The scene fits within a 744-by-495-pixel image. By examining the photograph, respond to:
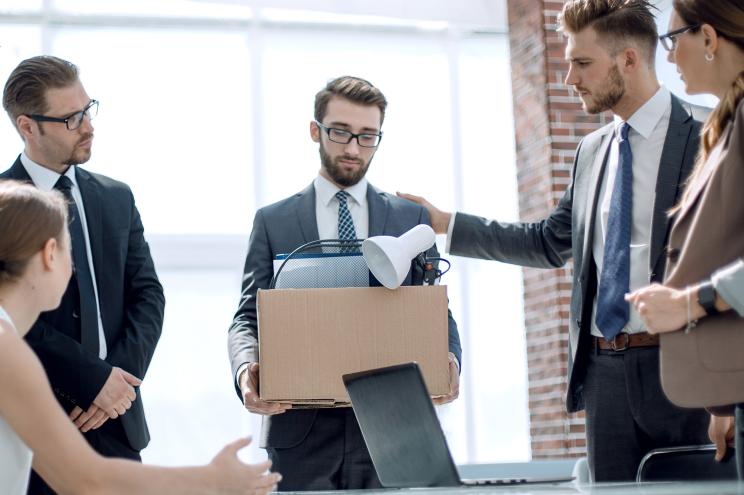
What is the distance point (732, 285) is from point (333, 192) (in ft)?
4.49

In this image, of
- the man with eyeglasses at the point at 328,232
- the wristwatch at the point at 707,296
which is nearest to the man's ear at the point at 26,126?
the man with eyeglasses at the point at 328,232

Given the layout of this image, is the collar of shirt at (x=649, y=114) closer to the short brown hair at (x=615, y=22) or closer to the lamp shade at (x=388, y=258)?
the short brown hair at (x=615, y=22)

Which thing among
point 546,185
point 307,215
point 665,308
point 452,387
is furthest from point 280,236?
point 546,185

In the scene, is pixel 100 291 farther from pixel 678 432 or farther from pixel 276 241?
pixel 678 432

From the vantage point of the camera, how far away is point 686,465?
230 cm

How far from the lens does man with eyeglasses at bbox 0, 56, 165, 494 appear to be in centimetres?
283

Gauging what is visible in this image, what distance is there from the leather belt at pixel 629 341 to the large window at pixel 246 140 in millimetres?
4440

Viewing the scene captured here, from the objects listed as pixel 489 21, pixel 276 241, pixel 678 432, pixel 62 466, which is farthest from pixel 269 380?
pixel 489 21

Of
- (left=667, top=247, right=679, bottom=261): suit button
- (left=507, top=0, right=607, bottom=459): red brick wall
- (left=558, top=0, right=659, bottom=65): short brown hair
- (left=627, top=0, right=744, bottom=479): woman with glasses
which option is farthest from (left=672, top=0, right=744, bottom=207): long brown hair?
(left=507, top=0, right=607, bottom=459): red brick wall

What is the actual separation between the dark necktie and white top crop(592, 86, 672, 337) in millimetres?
1378

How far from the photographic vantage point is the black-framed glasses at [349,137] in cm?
304

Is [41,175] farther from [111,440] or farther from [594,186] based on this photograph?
[594,186]

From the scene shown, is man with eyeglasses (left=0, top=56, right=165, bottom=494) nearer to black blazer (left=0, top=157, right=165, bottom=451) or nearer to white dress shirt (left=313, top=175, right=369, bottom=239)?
black blazer (left=0, top=157, right=165, bottom=451)

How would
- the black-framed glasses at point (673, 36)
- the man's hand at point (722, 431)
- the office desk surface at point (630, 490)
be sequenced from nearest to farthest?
the office desk surface at point (630, 490)
the black-framed glasses at point (673, 36)
the man's hand at point (722, 431)
